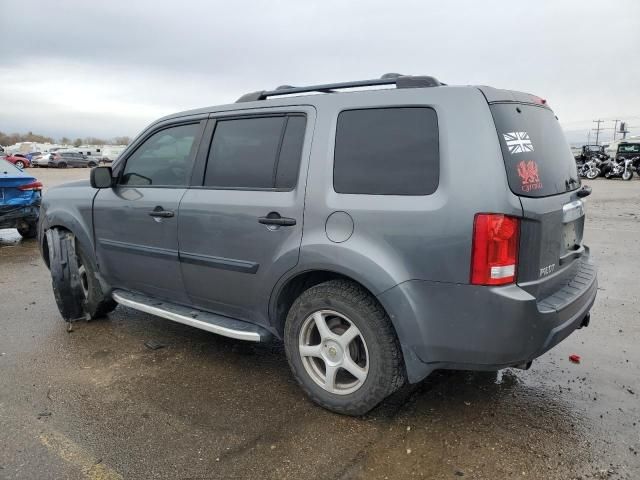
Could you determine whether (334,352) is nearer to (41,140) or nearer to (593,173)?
(593,173)

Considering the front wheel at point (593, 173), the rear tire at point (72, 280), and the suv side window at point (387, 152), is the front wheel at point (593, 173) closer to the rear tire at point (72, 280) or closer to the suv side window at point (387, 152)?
the rear tire at point (72, 280)

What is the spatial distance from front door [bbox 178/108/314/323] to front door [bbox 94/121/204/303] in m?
0.15

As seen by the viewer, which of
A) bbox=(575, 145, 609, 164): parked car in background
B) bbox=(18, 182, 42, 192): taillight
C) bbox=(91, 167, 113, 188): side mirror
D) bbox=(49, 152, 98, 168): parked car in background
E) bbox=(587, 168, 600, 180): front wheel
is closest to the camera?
bbox=(91, 167, 113, 188): side mirror

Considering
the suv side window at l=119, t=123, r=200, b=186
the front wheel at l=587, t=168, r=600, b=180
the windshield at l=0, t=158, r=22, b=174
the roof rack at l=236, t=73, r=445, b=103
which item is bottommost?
the front wheel at l=587, t=168, r=600, b=180

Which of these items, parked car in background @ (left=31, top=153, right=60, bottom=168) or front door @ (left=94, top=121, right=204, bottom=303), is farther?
parked car in background @ (left=31, top=153, right=60, bottom=168)

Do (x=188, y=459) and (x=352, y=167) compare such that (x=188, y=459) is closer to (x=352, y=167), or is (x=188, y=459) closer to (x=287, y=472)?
(x=287, y=472)

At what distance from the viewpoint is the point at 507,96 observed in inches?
111

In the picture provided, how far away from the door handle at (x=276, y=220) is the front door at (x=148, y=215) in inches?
34.3

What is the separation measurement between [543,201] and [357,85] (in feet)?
4.40

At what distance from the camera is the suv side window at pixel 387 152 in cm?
268

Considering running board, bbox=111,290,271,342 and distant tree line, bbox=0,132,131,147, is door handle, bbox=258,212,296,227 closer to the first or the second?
running board, bbox=111,290,271,342

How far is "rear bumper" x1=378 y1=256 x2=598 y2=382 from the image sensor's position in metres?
2.51

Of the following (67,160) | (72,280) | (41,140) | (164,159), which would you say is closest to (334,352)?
(164,159)

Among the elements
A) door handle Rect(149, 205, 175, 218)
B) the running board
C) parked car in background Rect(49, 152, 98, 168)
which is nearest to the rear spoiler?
the running board
